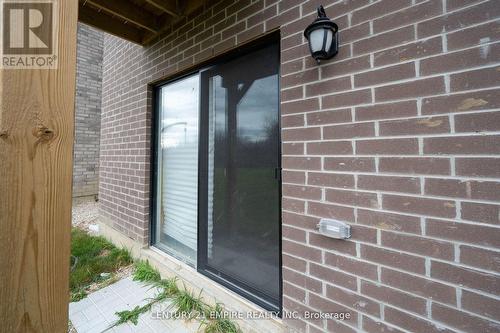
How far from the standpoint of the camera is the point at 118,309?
2.30 metres

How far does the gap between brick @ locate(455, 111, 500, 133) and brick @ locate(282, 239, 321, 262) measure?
934 mm

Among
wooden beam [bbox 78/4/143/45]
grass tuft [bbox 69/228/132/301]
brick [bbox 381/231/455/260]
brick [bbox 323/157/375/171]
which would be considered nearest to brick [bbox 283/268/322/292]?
brick [bbox 381/231/455/260]

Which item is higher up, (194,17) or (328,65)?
(194,17)

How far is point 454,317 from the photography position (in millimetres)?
1091

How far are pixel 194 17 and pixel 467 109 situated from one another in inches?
91.8

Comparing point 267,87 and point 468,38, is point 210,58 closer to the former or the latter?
point 267,87

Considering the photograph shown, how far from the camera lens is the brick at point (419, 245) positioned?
1.11 meters

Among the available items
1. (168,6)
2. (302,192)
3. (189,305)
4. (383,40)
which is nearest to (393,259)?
(302,192)

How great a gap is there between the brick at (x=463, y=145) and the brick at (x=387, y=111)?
16cm

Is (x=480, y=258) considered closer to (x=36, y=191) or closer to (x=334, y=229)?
(x=334, y=229)

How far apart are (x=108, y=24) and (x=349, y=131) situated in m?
2.93

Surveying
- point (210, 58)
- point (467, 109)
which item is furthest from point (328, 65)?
point (210, 58)

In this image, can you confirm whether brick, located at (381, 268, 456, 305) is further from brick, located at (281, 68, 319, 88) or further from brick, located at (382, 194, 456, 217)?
brick, located at (281, 68, 319, 88)

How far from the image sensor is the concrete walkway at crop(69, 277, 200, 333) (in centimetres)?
206
